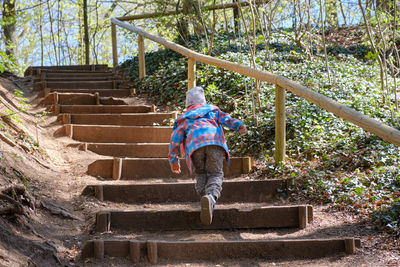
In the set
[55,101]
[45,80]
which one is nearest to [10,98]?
[55,101]

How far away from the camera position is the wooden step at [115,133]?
6387 millimetres

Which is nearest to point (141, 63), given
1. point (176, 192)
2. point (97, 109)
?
point (97, 109)

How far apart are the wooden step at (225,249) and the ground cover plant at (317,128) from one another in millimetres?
582

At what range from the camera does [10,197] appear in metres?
3.33

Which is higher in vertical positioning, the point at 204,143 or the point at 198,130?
the point at 198,130

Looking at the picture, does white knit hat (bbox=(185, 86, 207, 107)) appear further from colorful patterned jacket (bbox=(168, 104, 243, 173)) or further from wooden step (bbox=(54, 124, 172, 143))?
wooden step (bbox=(54, 124, 172, 143))

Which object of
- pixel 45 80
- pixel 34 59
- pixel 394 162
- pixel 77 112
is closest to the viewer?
pixel 394 162

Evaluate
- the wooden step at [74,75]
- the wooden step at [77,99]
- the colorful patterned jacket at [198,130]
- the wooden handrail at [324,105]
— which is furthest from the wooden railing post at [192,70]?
the wooden step at [74,75]

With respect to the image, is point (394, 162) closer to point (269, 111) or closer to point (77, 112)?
point (269, 111)

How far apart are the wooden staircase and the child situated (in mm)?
282

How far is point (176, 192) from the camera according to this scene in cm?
460

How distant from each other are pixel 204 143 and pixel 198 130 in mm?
129

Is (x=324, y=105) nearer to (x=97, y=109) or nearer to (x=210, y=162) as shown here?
(x=210, y=162)

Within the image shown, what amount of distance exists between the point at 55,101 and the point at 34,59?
67.3 feet
